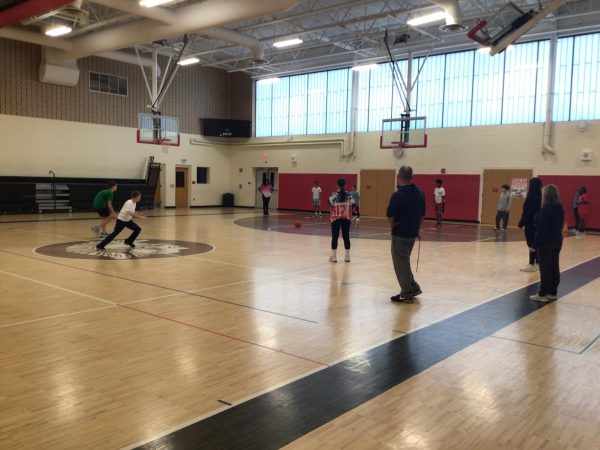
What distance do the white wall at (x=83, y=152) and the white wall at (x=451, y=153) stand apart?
3994 mm

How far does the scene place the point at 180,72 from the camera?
2883cm

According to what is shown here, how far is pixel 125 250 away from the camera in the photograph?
11.7 m

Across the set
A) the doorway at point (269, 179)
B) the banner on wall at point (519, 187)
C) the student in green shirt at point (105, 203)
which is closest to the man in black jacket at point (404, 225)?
the student in green shirt at point (105, 203)

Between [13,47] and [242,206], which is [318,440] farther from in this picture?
[242,206]

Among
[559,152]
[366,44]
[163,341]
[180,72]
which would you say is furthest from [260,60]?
[163,341]

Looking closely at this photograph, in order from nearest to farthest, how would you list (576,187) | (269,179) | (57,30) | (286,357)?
(286,357), (57,30), (576,187), (269,179)

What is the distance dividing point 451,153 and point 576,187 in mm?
5391

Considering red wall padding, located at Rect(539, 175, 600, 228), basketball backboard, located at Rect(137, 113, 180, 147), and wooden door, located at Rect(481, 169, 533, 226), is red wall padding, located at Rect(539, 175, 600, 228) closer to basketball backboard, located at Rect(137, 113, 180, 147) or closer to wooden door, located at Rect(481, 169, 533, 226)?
wooden door, located at Rect(481, 169, 533, 226)

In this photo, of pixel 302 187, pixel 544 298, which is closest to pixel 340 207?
pixel 544 298

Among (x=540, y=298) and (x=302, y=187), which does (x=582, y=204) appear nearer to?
(x=540, y=298)

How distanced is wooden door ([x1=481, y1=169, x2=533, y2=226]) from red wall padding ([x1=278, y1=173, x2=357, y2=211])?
7.03 meters

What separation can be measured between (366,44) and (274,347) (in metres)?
21.8

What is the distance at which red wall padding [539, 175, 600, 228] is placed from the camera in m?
20.2

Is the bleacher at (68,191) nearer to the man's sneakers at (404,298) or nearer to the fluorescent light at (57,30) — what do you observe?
the fluorescent light at (57,30)
